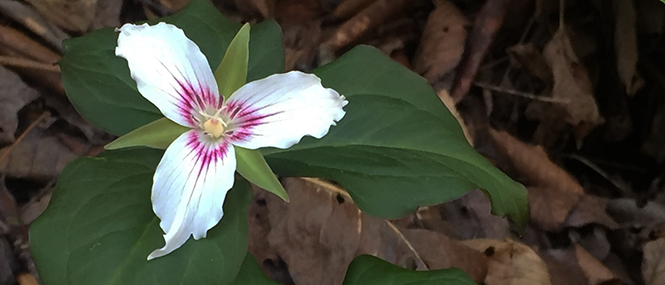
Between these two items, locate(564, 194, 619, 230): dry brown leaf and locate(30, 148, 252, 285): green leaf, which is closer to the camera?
locate(30, 148, 252, 285): green leaf

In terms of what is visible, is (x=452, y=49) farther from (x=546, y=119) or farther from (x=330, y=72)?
(x=330, y=72)

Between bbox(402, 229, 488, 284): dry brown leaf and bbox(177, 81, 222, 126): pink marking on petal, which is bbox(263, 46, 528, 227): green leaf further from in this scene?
bbox(402, 229, 488, 284): dry brown leaf

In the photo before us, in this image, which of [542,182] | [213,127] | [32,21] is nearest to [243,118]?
[213,127]

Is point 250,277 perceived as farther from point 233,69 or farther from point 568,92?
point 568,92

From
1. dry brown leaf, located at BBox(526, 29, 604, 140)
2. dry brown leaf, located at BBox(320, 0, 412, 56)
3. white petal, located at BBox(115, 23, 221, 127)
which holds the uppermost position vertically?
Result: white petal, located at BBox(115, 23, 221, 127)

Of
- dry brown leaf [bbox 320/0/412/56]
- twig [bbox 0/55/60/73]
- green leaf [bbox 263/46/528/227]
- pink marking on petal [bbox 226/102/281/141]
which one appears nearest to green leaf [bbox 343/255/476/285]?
green leaf [bbox 263/46/528/227]

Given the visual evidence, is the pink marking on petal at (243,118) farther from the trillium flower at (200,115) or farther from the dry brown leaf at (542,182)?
the dry brown leaf at (542,182)

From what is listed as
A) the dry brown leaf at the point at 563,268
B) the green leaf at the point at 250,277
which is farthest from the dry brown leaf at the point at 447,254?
the green leaf at the point at 250,277
